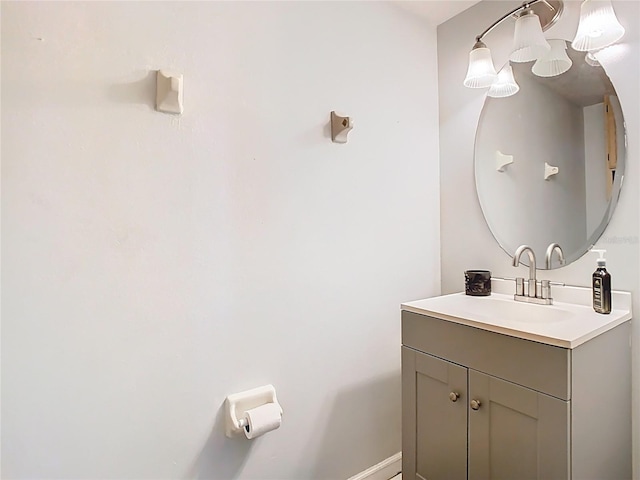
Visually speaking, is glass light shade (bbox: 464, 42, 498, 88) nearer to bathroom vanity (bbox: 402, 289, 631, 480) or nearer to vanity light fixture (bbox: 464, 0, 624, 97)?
vanity light fixture (bbox: 464, 0, 624, 97)

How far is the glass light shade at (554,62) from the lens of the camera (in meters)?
1.48

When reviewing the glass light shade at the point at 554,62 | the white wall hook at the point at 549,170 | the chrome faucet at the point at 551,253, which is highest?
the glass light shade at the point at 554,62

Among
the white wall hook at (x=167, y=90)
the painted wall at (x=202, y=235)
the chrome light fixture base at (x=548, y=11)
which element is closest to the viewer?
the painted wall at (x=202, y=235)

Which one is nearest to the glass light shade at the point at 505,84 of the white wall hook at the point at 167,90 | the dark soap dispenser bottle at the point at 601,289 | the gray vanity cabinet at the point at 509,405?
the dark soap dispenser bottle at the point at 601,289

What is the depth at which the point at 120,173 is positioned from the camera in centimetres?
107

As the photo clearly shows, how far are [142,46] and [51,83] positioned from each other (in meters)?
0.28

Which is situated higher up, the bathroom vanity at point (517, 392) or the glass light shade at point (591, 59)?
the glass light shade at point (591, 59)

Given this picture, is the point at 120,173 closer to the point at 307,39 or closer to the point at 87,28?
the point at 87,28

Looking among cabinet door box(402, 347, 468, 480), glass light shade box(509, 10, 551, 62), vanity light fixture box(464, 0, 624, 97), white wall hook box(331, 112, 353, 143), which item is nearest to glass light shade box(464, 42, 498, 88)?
vanity light fixture box(464, 0, 624, 97)

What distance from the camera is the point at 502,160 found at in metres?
1.69

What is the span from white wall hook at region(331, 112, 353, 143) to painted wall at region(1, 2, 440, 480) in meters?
0.03

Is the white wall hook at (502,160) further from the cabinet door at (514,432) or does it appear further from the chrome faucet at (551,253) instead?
the cabinet door at (514,432)

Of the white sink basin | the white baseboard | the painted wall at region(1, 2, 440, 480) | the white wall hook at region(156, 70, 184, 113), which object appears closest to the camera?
the painted wall at region(1, 2, 440, 480)

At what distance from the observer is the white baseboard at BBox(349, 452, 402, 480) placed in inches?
64.4
